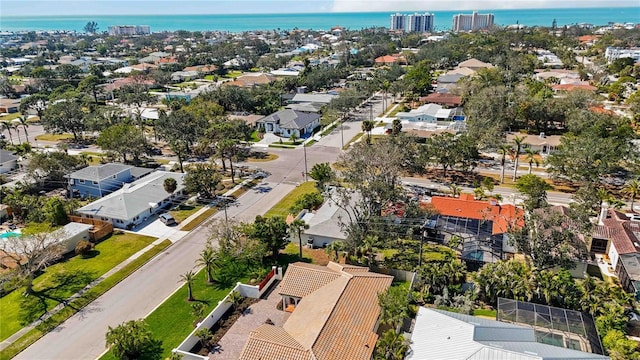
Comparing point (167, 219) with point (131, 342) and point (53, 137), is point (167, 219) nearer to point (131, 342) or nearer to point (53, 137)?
point (131, 342)

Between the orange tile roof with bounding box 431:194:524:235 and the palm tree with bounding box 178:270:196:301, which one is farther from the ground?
the orange tile roof with bounding box 431:194:524:235

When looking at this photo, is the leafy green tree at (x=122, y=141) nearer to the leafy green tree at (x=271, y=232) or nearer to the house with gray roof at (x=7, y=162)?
the house with gray roof at (x=7, y=162)

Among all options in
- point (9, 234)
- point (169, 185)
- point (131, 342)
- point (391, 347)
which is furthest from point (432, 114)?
point (131, 342)

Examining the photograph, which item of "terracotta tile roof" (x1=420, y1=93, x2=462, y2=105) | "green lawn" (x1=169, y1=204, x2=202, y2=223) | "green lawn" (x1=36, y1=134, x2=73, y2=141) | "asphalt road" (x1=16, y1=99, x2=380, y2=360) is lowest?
"asphalt road" (x1=16, y1=99, x2=380, y2=360)

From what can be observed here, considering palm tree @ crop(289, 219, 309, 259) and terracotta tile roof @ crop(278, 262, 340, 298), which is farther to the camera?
palm tree @ crop(289, 219, 309, 259)

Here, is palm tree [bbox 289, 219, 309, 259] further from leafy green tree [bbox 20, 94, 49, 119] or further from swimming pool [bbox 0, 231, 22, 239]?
leafy green tree [bbox 20, 94, 49, 119]

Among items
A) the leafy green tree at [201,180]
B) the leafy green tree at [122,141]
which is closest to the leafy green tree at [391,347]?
the leafy green tree at [201,180]

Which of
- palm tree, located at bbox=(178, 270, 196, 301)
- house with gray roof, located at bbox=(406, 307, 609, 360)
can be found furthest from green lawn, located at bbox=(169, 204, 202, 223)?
house with gray roof, located at bbox=(406, 307, 609, 360)
